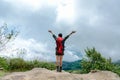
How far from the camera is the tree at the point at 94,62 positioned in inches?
1892

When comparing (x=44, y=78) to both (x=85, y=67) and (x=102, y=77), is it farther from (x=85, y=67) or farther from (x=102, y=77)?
(x=85, y=67)

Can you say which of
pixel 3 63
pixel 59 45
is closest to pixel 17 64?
pixel 3 63

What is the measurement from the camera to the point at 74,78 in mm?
27938

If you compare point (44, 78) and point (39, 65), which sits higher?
point (39, 65)

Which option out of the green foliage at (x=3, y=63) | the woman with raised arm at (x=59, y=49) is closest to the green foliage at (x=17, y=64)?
the green foliage at (x=3, y=63)

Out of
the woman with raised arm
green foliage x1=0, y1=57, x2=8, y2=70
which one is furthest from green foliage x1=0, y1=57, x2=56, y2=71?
the woman with raised arm

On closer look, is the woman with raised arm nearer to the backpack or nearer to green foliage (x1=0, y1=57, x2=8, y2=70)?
the backpack

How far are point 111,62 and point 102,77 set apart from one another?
57.9ft

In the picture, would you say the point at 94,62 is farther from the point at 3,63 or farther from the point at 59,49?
the point at 59,49

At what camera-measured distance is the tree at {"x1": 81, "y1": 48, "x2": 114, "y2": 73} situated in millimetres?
48062

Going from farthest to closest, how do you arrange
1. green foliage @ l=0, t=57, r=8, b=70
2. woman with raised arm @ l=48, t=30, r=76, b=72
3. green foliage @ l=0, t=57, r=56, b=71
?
green foliage @ l=0, t=57, r=56, b=71 < green foliage @ l=0, t=57, r=8, b=70 < woman with raised arm @ l=48, t=30, r=76, b=72

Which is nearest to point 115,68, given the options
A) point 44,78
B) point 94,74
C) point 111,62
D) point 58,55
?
point 111,62

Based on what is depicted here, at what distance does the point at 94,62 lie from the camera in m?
48.7

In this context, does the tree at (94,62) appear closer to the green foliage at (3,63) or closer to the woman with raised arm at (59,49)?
the green foliage at (3,63)
